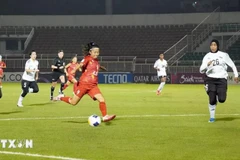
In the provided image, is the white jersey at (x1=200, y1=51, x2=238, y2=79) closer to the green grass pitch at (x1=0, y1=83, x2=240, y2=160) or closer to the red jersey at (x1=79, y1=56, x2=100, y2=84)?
the green grass pitch at (x1=0, y1=83, x2=240, y2=160)

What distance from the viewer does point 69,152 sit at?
9.44 metres

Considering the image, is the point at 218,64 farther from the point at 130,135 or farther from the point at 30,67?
the point at 30,67

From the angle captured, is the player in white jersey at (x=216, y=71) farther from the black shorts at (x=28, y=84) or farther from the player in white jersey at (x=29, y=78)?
the black shorts at (x=28, y=84)

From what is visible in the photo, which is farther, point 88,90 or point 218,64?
point 218,64

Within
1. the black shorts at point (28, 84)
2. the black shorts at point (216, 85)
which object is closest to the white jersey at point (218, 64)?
the black shorts at point (216, 85)

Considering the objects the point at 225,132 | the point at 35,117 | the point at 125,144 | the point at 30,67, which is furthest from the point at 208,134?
the point at 30,67

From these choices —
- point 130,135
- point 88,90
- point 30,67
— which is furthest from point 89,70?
point 30,67

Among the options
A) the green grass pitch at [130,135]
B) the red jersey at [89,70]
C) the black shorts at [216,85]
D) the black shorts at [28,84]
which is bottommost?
the green grass pitch at [130,135]

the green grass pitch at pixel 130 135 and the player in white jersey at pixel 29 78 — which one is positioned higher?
the player in white jersey at pixel 29 78

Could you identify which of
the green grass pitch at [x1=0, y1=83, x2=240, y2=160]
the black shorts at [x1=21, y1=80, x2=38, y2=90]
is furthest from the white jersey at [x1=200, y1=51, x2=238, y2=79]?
the black shorts at [x1=21, y1=80, x2=38, y2=90]

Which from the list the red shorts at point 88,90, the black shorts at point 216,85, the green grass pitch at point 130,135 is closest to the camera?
the green grass pitch at point 130,135

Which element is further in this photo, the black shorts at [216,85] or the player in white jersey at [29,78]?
the player in white jersey at [29,78]

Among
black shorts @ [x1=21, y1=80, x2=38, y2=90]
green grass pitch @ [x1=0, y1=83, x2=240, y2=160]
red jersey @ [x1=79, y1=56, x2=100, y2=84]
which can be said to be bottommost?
green grass pitch @ [x1=0, y1=83, x2=240, y2=160]

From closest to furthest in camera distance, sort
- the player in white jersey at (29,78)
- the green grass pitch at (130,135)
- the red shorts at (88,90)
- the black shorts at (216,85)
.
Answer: the green grass pitch at (130,135), the red shorts at (88,90), the black shorts at (216,85), the player in white jersey at (29,78)
